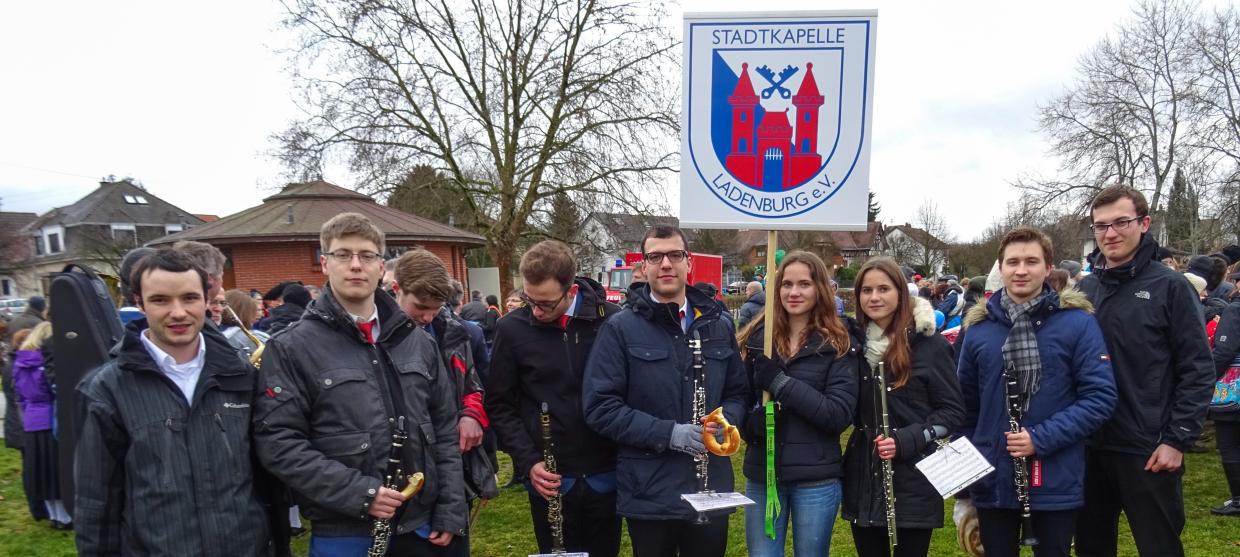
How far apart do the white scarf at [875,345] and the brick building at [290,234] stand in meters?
16.8

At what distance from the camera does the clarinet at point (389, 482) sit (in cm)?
243

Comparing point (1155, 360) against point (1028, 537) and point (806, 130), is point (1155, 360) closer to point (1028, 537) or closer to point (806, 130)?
point (1028, 537)

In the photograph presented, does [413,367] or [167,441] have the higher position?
[413,367]

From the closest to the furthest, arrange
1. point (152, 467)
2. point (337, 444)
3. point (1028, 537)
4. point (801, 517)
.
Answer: point (152, 467) → point (337, 444) → point (1028, 537) → point (801, 517)

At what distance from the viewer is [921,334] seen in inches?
121

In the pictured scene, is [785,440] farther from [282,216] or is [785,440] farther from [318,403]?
[282,216]

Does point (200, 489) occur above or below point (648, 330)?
below

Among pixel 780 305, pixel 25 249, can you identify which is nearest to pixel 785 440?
pixel 780 305

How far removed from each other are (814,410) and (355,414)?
1877 mm

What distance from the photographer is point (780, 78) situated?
3094mm

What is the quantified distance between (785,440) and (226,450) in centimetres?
226

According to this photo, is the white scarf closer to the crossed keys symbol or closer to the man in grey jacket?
the crossed keys symbol

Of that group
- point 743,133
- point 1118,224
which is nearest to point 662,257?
point 743,133

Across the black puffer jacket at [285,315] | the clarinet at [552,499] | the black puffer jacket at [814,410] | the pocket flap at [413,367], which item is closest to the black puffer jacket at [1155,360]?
the black puffer jacket at [814,410]
